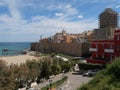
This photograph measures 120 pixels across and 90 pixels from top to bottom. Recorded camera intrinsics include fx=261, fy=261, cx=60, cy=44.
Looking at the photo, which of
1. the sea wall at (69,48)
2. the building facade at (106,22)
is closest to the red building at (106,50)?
the building facade at (106,22)

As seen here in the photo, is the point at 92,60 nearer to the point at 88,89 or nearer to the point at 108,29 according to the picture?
the point at 108,29

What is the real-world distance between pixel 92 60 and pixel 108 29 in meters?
21.1

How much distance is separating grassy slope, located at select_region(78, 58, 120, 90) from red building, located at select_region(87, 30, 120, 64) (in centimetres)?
3104

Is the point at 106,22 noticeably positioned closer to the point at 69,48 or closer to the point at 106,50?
the point at 69,48

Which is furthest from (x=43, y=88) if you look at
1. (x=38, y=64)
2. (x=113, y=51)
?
(x=113, y=51)

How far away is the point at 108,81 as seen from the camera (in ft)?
37.2

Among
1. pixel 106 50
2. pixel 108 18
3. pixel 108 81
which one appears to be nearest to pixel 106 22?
pixel 108 18

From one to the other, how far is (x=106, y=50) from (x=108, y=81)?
35.7 m

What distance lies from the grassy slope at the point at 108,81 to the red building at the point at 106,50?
31.0 metres

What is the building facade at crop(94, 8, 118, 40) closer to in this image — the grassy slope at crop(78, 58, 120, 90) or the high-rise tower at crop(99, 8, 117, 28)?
the high-rise tower at crop(99, 8, 117, 28)

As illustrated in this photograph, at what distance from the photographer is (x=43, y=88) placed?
84.1ft

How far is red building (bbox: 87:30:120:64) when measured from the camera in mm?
43344

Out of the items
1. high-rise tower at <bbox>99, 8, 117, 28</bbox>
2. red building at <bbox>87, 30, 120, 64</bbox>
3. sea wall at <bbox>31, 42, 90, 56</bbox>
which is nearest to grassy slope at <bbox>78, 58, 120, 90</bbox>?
red building at <bbox>87, 30, 120, 64</bbox>

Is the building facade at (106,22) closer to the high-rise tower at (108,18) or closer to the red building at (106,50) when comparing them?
the high-rise tower at (108,18)
